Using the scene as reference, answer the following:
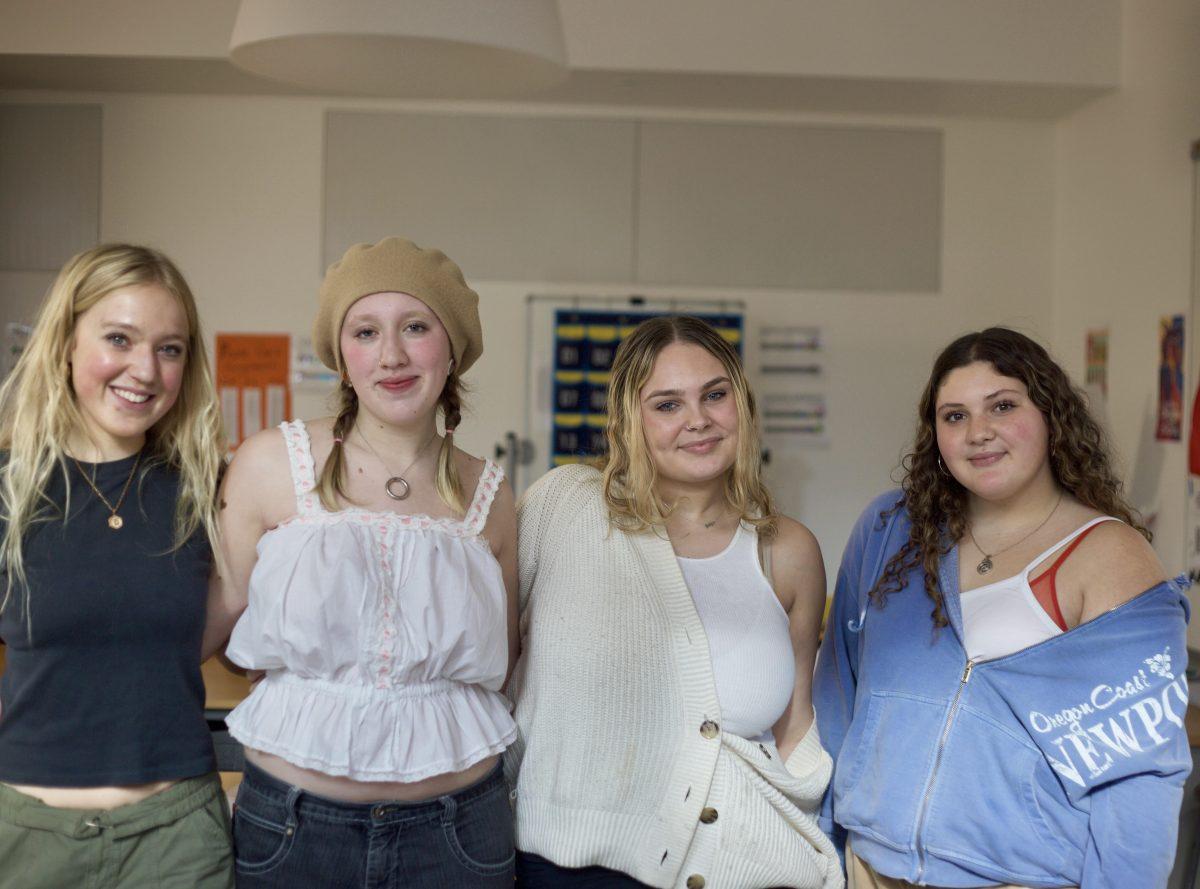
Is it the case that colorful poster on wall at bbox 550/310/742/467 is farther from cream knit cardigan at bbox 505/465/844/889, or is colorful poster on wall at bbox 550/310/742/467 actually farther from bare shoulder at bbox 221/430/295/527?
bare shoulder at bbox 221/430/295/527

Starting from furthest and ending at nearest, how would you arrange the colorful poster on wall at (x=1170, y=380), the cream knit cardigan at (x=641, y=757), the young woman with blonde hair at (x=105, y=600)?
the colorful poster on wall at (x=1170, y=380), the cream knit cardigan at (x=641, y=757), the young woman with blonde hair at (x=105, y=600)

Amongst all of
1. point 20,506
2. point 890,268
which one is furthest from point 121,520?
point 890,268

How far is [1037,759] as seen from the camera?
1.62 metres

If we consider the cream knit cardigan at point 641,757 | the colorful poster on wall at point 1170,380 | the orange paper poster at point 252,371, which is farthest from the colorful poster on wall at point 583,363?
the cream knit cardigan at point 641,757

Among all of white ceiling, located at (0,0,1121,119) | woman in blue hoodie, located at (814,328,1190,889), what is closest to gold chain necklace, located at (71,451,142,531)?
woman in blue hoodie, located at (814,328,1190,889)

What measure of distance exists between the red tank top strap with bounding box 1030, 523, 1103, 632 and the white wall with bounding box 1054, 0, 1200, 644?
244 centimetres

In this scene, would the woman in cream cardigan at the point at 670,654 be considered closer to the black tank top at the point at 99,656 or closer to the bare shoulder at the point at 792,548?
the bare shoulder at the point at 792,548

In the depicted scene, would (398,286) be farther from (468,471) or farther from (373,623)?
(373,623)

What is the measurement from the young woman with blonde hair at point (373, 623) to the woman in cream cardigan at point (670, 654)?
0.12 meters

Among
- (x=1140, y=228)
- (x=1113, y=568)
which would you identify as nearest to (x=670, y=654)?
(x=1113, y=568)

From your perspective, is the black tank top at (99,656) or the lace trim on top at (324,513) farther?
the lace trim on top at (324,513)

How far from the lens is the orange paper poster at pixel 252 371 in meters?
4.98

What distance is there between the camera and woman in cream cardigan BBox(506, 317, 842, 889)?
68.9 inches

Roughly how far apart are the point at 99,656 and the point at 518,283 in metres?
3.60
